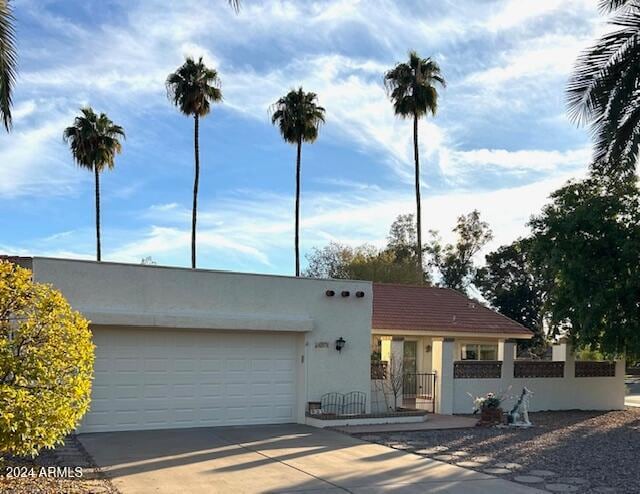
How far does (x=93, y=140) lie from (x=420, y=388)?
23.6 meters

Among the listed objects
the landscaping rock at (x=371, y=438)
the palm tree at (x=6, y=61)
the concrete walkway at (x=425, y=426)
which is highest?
the palm tree at (x=6, y=61)

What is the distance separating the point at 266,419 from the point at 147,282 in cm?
431

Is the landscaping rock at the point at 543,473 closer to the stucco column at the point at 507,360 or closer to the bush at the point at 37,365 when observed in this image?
the bush at the point at 37,365

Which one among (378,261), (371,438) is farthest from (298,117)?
(371,438)

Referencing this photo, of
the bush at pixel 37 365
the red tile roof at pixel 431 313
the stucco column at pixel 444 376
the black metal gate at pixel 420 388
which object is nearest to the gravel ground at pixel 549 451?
the stucco column at pixel 444 376

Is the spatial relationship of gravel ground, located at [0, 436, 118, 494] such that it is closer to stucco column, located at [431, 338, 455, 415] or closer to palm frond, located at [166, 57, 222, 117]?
stucco column, located at [431, 338, 455, 415]

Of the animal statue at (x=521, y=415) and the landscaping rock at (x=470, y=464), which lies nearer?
the landscaping rock at (x=470, y=464)

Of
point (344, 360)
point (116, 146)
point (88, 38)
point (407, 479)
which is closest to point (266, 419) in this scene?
point (344, 360)

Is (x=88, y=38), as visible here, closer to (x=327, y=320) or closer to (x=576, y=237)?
(x=327, y=320)

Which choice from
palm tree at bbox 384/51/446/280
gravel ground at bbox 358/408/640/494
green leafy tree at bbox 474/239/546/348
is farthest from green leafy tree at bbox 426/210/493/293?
gravel ground at bbox 358/408/640/494

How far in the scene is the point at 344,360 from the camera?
57.8ft

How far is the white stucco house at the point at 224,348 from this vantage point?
14.9m

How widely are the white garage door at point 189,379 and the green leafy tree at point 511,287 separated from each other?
34.3 metres

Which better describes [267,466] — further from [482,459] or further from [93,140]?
[93,140]
